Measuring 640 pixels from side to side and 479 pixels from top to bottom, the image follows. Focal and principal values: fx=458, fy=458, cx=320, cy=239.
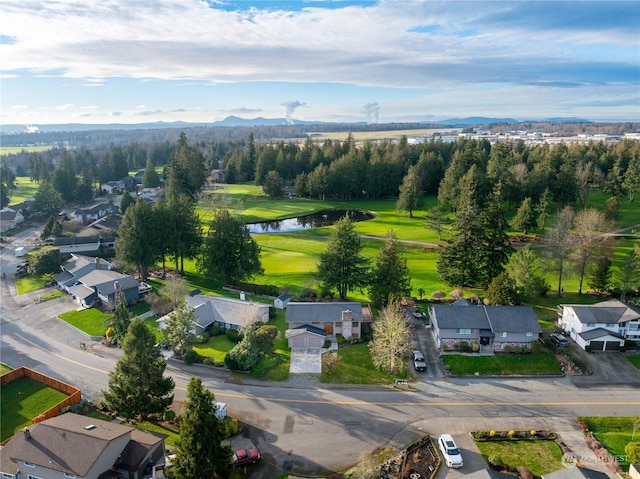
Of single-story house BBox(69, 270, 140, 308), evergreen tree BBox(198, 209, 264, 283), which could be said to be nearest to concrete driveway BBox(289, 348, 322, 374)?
evergreen tree BBox(198, 209, 264, 283)

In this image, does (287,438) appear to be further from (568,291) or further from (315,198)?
(315,198)

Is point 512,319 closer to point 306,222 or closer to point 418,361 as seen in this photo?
point 418,361

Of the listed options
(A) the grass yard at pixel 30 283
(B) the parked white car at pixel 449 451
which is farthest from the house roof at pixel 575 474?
(A) the grass yard at pixel 30 283

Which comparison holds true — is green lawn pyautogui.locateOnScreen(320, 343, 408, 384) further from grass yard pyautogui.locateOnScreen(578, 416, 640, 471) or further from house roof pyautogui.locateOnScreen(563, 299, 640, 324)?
house roof pyautogui.locateOnScreen(563, 299, 640, 324)

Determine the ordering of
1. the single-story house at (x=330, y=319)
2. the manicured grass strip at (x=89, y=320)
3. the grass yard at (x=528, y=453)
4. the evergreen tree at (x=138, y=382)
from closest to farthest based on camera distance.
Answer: the grass yard at (x=528, y=453)
the evergreen tree at (x=138, y=382)
the single-story house at (x=330, y=319)
the manicured grass strip at (x=89, y=320)

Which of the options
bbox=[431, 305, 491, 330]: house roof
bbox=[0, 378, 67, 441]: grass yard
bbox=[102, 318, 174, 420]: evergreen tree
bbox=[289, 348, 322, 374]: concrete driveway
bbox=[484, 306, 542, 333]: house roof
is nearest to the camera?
bbox=[102, 318, 174, 420]: evergreen tree

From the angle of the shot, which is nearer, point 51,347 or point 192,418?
point 192,418

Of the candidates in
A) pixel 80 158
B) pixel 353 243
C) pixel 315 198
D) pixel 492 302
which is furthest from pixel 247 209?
pixel 80 158

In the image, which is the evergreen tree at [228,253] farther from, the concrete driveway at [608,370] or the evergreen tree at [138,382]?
the concrete driveway at [608,370]
